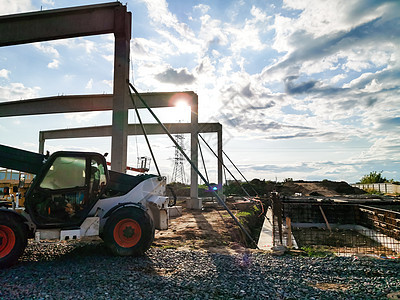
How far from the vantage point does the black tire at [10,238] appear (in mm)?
5703

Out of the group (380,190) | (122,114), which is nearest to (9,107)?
(122,114)

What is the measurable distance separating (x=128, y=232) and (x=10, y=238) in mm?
2337

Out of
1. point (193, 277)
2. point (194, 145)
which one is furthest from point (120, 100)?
point (193, 277)

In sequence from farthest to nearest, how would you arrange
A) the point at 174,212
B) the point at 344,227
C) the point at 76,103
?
the point at 76,103, the point at 344,227, the point at 174,212

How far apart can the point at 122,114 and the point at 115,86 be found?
3.67 ft

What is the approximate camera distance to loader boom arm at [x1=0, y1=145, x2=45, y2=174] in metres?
6.39

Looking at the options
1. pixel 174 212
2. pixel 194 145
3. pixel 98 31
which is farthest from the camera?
pixel 194 145

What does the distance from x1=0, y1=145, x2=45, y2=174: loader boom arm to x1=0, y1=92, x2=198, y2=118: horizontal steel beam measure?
9.03 m

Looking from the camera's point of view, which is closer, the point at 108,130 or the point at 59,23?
the point at 59,23

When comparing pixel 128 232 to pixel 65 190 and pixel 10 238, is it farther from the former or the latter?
pixel 10 238

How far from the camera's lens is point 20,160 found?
647 cm

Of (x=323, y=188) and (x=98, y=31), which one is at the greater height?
(x=98, y=31)

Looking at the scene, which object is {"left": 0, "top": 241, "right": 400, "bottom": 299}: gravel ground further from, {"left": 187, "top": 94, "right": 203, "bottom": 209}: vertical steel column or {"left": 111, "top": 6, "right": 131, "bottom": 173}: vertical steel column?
{"left": 187, "top": 94, "right": 203, "bottom": 209}: vertical steel column

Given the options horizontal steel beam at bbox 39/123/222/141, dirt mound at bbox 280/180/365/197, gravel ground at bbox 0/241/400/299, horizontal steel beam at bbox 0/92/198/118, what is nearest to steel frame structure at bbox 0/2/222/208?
horizontal steel beam at bbox 0/92/198/118
